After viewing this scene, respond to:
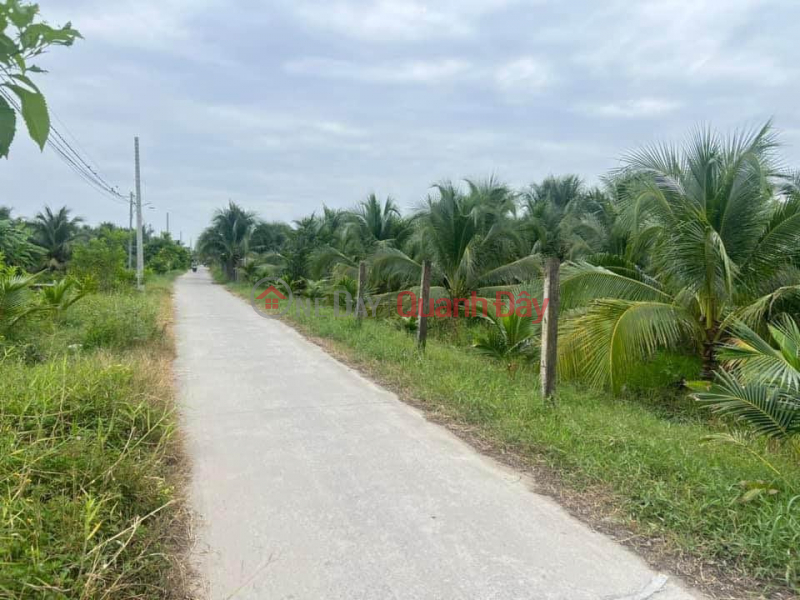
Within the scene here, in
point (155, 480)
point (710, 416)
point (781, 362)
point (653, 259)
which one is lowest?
point (710, 416)

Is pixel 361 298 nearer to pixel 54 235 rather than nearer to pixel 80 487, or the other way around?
pixel 80 487

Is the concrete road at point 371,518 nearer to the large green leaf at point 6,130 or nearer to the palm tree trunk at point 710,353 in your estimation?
the large green leaf at point 6,130

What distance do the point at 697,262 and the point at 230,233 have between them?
33.1 meters

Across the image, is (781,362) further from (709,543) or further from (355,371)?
(355,371)

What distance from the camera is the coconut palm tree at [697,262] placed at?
7120 mm

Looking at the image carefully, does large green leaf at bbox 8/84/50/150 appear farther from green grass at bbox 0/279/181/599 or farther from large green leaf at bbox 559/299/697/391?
large green leaf at bbox 559/299/697/391

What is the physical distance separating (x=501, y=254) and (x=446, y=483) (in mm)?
10888

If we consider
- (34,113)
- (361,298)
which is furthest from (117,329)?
(34,113)

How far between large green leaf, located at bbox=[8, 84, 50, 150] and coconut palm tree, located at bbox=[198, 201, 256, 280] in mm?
36376

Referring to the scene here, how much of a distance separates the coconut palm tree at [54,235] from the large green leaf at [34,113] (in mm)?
40333

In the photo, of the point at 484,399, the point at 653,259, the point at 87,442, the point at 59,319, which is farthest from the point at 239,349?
the point at 653,259

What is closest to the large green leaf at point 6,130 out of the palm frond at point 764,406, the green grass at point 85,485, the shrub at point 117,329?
the green grass at point 85,485

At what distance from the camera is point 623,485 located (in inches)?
146

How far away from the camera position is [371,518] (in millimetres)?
3354
